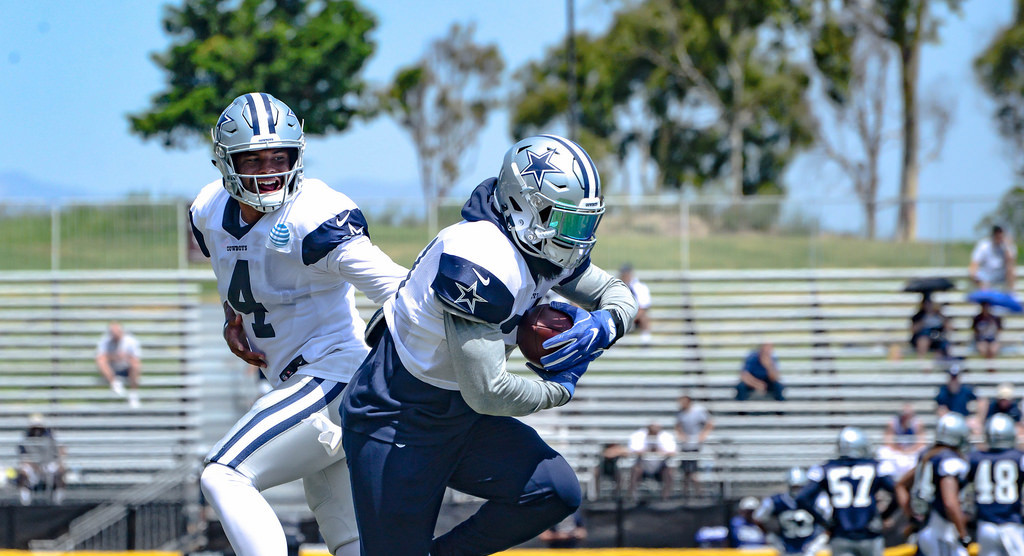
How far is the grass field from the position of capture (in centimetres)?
1552

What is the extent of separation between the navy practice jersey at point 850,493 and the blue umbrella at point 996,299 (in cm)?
551

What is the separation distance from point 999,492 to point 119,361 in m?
9.94

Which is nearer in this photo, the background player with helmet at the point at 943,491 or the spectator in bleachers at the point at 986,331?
the background player with helmet at the point at 943,491

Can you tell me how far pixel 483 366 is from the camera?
125 inches

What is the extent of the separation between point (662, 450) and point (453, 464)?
28.4 feet

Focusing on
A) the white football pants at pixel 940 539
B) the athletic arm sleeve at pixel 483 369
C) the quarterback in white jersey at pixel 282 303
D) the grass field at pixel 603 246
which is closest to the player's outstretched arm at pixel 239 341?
the quarterback in white jersey at pixel 282 303

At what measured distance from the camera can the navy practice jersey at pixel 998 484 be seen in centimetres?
807

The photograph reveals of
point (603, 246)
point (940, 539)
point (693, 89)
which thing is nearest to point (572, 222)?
point (940, 539)

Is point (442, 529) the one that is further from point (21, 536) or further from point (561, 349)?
point (561, 349)

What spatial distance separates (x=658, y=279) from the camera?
50.2 ft

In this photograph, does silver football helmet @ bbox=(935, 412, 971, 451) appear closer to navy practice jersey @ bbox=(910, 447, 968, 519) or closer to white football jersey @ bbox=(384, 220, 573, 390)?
navy practice jersey @ bbox=(910, 447, 968, 519)

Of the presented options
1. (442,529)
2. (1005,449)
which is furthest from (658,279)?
(1005,449)

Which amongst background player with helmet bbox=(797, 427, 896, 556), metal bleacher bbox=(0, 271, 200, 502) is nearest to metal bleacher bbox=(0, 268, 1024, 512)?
metal bleacher bbox=(0, 271, 200, 502)

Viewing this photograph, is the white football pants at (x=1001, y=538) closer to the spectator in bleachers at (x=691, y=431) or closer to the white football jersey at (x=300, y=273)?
the spectator in bleachers at (x=691, y=431)
